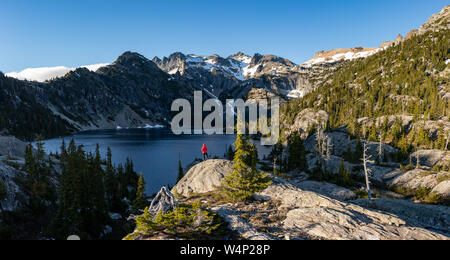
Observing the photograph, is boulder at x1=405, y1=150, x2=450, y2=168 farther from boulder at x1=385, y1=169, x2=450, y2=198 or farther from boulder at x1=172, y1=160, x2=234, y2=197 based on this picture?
boulder at x1=172, y1=160, x2=234, y2=197

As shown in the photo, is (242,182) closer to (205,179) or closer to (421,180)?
(205,179)

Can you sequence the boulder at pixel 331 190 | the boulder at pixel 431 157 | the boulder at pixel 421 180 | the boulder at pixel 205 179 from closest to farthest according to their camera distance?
the boulder at pixel 205 179 → the boulder at pixel 421 180 → the boulder at pixel 331 190 → the boulder at pixel 431 157

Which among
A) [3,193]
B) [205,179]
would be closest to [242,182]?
[205,179]

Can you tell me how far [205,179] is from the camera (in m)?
22.0

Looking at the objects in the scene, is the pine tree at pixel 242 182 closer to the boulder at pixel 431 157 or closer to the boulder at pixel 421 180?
the boulder at pixel 421 180

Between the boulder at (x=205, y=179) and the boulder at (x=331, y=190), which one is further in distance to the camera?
the boulder at (x=331, y=190)

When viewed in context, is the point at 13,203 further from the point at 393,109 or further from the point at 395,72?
the point at 395,72

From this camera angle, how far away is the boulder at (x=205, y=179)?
21.4 meters

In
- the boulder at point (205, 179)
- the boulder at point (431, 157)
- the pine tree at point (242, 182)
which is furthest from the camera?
the boulder at point (431, 157)

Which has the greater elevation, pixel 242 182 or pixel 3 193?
pixel 242 182

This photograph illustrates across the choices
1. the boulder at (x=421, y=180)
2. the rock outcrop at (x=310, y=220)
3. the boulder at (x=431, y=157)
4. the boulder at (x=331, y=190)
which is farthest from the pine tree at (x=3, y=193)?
the boulder at (x=431, y=157)
